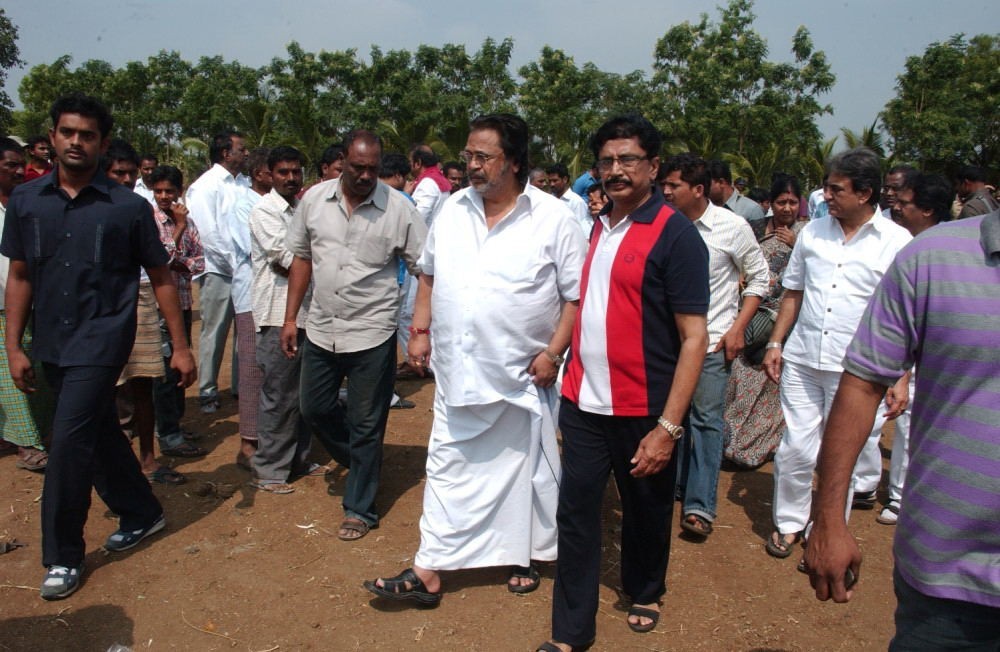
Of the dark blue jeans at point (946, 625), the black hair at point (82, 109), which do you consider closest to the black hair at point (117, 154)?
the black hair at point (82, 109)

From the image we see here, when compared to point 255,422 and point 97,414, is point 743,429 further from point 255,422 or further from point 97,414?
point 97,414

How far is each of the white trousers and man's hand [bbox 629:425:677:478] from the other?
151 centimetres

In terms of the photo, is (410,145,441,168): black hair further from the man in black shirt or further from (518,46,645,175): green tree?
(518,46,645,175): green tree

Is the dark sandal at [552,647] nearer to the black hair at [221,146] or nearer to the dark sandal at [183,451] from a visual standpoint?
the dark sandal at [183,451]

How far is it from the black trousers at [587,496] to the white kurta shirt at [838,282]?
53.5 inches

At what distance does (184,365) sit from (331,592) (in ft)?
4.43

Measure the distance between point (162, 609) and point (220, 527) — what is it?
34.2 inches

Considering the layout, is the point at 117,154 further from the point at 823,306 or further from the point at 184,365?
the point at 823,306

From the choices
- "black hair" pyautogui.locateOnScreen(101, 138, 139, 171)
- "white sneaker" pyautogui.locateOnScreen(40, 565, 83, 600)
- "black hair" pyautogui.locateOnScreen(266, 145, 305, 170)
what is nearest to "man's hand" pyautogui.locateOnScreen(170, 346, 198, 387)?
"white sneaker" pyautogui.locateOnScreen(40, 565, 83, 600)

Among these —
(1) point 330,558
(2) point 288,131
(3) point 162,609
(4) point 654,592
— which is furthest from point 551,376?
(2) point 288,131

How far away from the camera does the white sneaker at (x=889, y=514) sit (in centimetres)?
471

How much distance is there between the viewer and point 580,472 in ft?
10.4

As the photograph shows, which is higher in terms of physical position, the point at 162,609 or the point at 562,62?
the point at 562,62

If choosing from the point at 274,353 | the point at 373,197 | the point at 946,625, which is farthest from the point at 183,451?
the point at 946,625
